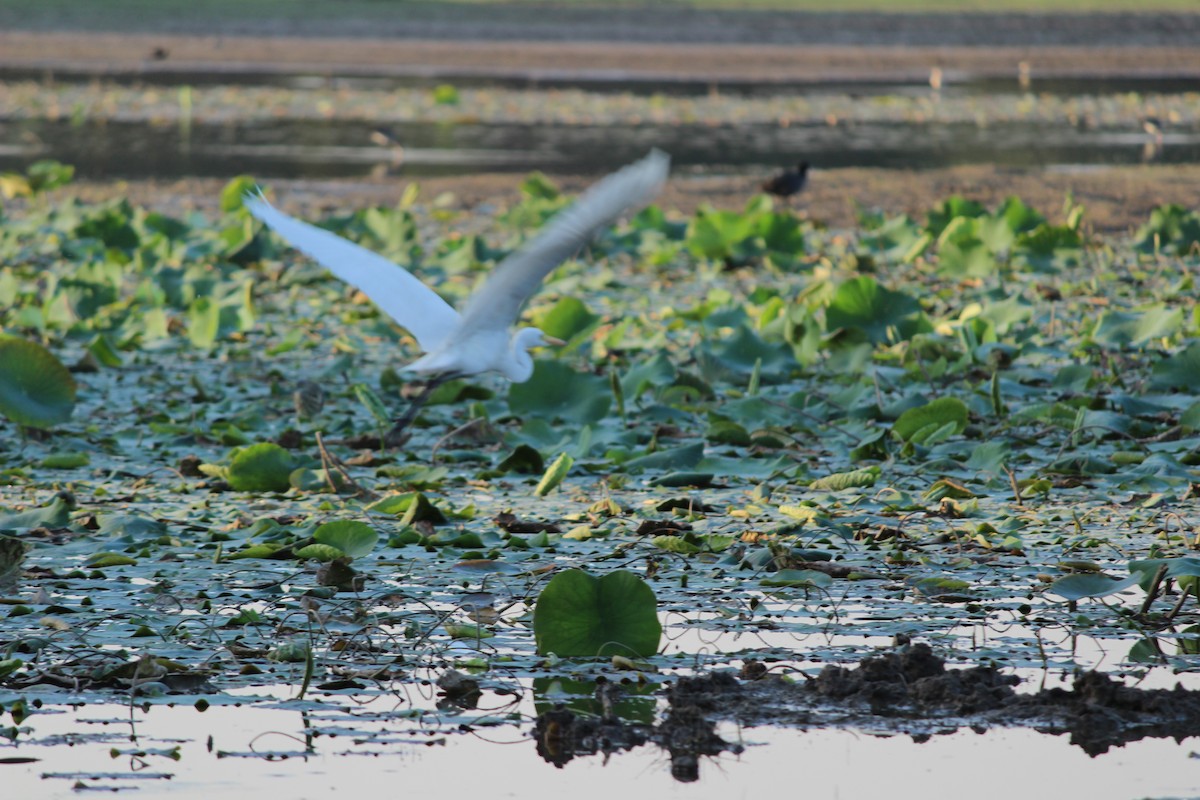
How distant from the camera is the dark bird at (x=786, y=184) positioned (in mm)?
12156

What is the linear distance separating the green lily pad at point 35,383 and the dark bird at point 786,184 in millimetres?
7368

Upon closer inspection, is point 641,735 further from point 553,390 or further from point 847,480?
point 553,390

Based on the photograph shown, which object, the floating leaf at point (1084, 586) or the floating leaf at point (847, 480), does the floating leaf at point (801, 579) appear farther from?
the floating leaf at point (847, 480)

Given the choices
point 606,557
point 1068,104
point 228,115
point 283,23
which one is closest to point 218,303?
point 606,557

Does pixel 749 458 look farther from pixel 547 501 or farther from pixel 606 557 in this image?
pixel 606 557

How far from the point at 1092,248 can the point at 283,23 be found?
23.3 m

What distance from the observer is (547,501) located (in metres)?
5.16

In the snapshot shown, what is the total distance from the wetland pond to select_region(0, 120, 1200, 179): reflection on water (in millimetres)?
5133

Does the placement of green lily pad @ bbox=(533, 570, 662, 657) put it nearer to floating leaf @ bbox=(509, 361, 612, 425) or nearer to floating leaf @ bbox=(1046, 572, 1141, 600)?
floating leaf @ bbox=(1046, 572, 1141, 600)

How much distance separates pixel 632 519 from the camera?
193 inches

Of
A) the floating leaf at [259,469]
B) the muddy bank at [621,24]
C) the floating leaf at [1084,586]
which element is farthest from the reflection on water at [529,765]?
the muddy bank at [621,24]

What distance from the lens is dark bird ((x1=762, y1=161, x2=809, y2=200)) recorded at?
12156 mm

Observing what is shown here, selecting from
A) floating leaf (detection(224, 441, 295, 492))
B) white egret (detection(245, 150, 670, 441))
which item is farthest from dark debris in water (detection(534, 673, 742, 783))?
floating leaf (detection(224, 441, 295, 492))

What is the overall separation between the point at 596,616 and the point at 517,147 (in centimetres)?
1352
